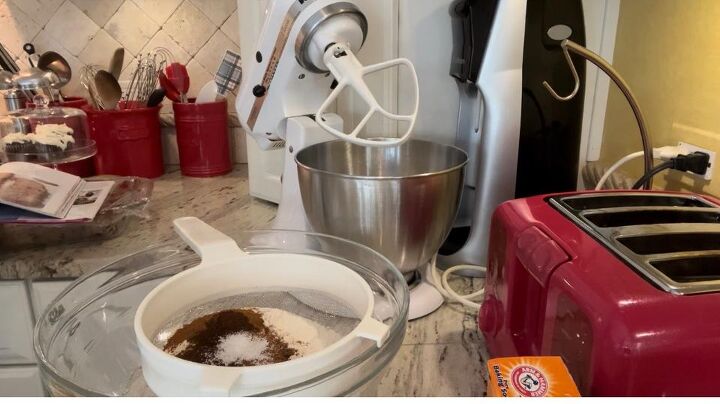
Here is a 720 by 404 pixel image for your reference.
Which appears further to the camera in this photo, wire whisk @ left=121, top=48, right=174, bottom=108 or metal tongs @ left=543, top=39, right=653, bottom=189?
wire whisk @ left=121, top=48, right=174, bottom=108

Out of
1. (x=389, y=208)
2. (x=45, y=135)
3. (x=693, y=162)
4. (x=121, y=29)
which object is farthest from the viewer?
(x=121, y=29)

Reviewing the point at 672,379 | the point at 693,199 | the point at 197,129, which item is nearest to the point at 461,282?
the point at 693,199

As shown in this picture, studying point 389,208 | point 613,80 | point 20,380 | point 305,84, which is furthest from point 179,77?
point 613,80

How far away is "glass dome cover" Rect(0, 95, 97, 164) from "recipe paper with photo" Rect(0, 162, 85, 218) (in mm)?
153

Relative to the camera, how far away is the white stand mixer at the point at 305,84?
2.20 feet

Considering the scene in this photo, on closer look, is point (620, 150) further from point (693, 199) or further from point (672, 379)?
point (672, 379)

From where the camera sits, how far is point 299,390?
13.8 inches

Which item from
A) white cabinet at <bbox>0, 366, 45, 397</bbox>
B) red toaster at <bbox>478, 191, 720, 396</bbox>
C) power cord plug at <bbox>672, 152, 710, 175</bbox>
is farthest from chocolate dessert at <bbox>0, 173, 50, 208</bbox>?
power cord plug at <bbox>672, 152, 710, 175</bbox>

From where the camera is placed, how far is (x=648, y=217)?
509mm

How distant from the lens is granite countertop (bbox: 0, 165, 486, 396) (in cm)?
57

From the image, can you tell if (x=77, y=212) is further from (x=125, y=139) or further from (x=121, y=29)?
(x=121, y=29)

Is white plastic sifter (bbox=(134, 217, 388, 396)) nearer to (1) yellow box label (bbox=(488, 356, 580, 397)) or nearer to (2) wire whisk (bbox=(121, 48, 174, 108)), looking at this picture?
(1) yellow box label (bbox=(488, 356, 580, 397))

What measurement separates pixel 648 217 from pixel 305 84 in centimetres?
49

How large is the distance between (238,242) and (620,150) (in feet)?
2.22
